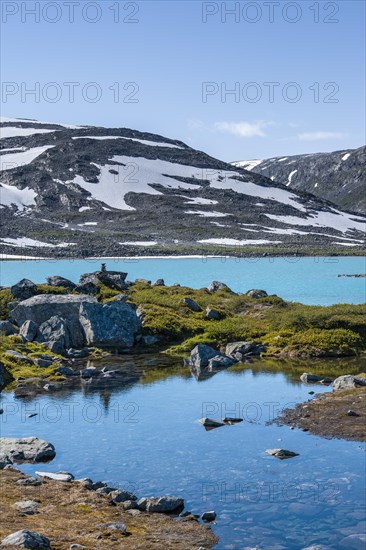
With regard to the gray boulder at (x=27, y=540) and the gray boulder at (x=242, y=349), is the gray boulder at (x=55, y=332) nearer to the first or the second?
the gray boulder at (x=242, y=349)

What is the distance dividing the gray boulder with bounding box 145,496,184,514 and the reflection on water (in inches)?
16.4

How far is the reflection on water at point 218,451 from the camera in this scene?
17234 millimetres

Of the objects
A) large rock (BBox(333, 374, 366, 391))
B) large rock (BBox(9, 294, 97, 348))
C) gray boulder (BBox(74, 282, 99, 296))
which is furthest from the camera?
gray boulder (BBox(74, 282, 99, 296))

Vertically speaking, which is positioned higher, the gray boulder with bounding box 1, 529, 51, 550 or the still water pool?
the still water pool

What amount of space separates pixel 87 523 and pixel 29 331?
1043 inches

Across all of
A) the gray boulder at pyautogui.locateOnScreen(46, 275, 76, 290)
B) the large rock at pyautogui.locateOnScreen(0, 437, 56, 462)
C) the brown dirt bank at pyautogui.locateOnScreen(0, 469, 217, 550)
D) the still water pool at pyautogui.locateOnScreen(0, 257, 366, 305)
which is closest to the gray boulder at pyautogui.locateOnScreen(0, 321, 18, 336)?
the gray boulder at pyautogui.locateOnScreen(46, 275, 76, 290)

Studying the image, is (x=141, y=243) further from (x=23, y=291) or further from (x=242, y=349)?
(x=242, y=349)

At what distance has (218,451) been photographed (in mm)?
22516

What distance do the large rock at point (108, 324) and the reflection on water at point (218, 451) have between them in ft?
24.4

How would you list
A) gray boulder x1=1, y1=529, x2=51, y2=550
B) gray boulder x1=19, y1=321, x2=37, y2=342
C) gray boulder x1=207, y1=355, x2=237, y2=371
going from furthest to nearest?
gray boulder x1=19, y1=321, x2=37, y2=342
gray boulder x1=207, y1=355, x2=237, y2=371
gray boulder x1=1, y1=529, x2=51, y2=550

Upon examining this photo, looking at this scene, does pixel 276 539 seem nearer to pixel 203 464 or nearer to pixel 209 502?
pixel 209 502

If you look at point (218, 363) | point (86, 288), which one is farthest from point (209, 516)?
point (86, 288)

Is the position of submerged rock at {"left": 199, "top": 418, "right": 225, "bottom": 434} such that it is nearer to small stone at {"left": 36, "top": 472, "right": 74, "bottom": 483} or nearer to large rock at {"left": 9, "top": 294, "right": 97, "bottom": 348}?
small stone at {"left": 36, "top": 472, "right": 74, "bottom": 483}

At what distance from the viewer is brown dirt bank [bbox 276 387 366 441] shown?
79.0ft
